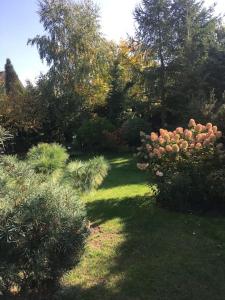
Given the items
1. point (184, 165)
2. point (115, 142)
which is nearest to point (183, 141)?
point (184, 165)

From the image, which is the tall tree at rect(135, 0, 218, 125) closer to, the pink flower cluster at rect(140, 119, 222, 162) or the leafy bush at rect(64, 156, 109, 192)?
the pink flower cluster at rect(140, 119, 222, 162)

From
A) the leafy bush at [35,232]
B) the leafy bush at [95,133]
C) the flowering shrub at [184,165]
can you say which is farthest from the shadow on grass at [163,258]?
the leafy bush at [95,133]

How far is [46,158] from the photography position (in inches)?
203

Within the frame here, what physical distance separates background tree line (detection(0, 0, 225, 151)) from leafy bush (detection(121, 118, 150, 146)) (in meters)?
0.04

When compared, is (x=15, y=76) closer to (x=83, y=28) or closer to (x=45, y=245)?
(x=83, y=28)

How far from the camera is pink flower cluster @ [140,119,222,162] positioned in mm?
7604

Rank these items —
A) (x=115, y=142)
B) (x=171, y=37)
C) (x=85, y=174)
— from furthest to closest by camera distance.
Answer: (x=171, y=37) → (x=115, y=142) → (x=85, y=174)

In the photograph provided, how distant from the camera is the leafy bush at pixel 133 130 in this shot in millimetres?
16766

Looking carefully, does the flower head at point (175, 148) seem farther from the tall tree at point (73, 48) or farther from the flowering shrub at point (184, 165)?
the tall tree at point (73, 48)

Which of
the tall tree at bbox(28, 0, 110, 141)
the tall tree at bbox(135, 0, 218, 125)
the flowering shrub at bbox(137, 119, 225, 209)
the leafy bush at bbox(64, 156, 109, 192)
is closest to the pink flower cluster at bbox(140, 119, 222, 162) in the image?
the flowering shrub at bbox(137, 119, 225, 209)

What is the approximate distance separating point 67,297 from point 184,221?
325 cm

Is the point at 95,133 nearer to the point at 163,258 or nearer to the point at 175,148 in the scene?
the point at 175,148

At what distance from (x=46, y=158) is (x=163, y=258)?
88.4 inches

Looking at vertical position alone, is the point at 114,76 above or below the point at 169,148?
above
